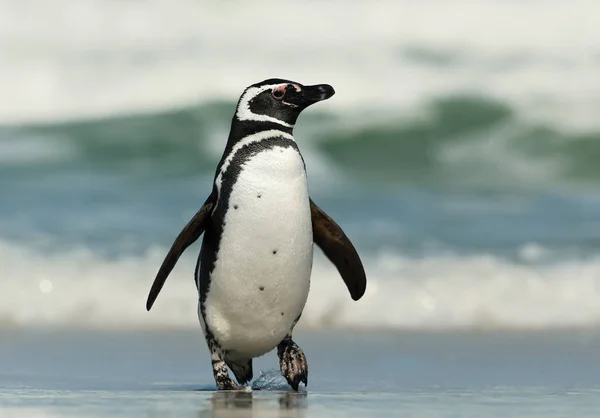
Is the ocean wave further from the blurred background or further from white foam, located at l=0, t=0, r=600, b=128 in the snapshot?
white foam, located at l=0, t=0, r=600, b=128

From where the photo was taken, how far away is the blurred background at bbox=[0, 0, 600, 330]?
9359 millimetres

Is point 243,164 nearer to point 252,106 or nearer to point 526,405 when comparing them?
point 252,106

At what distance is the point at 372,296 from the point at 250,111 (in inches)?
154

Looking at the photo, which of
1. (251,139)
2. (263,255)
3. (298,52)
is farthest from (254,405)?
(298,52)

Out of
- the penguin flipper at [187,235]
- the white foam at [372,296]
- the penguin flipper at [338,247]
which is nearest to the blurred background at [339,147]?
the white foam at [372,296]

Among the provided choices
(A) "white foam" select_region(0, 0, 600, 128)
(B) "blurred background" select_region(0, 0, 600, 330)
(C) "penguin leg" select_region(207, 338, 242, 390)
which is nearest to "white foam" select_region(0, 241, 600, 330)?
(B) "blurred background" select_region(0, 0, 600, 330)

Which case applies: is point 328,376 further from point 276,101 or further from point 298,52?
point 298,52

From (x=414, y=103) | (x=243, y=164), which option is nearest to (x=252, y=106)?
(x=243, y=164)

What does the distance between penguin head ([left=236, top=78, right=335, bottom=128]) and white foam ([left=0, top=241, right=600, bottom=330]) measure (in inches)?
135

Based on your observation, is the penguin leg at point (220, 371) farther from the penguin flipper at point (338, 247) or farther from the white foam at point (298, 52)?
the white foam at point (298, 52)

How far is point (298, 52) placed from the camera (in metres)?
17.1

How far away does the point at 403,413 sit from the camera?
4.55 m

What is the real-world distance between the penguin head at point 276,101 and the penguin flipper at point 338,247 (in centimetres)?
44

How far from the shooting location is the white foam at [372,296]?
8.84m
